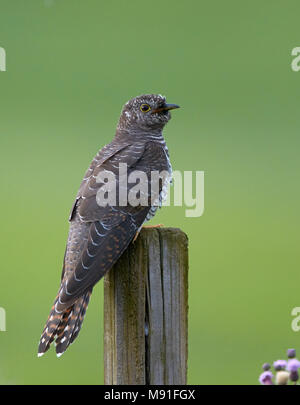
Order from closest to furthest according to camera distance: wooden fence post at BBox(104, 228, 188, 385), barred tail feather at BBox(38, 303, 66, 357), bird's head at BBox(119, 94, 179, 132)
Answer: wooden fence post at BBox(104, 228, 188, 385)
barred tail feather at BBox(38, 303, 66, 357)
bird's head at BBox(119, 94, 179, 132)

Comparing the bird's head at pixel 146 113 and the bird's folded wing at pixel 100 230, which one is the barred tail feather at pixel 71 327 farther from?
the bird's head at pixel 146 113

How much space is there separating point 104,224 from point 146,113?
1.49 m

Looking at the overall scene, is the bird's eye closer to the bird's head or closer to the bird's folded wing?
the bird's head

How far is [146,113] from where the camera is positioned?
480cm

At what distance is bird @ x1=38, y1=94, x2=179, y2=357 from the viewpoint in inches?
126

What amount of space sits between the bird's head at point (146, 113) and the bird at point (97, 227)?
210mm

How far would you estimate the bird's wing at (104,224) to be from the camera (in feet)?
10.5

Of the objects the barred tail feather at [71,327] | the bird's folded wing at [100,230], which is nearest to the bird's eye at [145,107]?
the bird's folded wing at [100,230]

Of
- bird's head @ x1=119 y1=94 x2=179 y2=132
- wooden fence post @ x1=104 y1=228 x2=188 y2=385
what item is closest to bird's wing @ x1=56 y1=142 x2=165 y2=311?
wooden fence post @ x1=104 y1=228 x2=188 y2=385

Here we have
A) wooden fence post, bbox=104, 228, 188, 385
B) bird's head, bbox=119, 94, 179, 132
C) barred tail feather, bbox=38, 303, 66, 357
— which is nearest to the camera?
wooden fence post, bbox=104, 228, 188, 385

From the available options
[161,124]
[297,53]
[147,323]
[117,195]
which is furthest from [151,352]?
[297,53]

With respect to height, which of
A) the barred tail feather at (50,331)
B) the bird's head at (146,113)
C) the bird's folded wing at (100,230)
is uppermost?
the bird's head at (146,113)

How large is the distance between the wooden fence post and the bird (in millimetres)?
242

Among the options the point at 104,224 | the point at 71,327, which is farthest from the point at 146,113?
the point at 71,327
